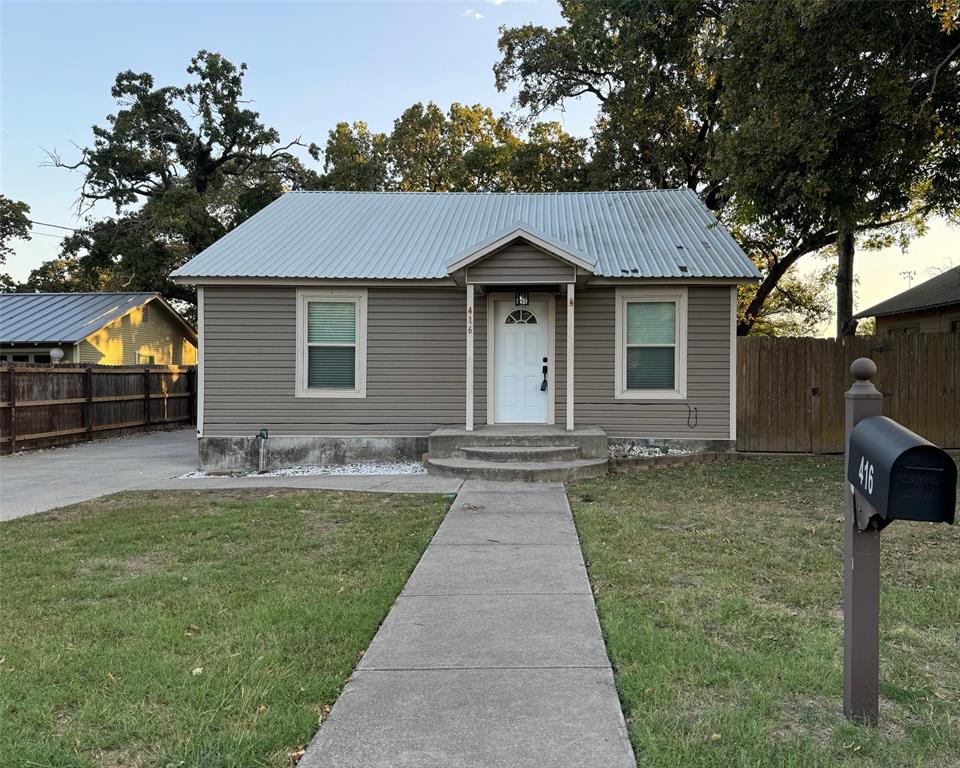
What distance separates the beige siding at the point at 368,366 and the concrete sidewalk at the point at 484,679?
599 cm

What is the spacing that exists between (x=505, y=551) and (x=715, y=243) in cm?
831

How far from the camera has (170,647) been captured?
349 cm

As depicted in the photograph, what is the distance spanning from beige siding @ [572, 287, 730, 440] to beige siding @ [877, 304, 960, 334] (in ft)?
38.6

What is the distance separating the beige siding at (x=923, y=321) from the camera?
730 inches

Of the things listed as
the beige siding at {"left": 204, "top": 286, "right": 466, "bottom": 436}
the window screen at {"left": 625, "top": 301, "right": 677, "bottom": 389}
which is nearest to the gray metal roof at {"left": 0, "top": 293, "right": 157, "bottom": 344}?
the beige siding at {"left": 204, "top": 286, "right": 466, "bottom": 436}

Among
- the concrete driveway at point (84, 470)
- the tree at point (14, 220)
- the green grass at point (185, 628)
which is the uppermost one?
the tree at point (14, 220)

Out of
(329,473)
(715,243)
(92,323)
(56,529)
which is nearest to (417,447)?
(329,473)

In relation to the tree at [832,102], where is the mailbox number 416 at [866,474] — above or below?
below

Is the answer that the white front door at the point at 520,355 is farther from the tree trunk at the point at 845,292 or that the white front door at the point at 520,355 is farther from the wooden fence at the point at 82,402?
the tree trunk at the point at 845,292

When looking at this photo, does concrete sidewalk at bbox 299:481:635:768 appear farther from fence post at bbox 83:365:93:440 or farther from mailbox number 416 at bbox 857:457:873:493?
fence post at bbox 83:365:93:440

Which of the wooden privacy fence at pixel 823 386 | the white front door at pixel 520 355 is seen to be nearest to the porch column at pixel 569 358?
the white front door at pixel 520 355

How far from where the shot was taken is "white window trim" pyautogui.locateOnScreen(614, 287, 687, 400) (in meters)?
10.8

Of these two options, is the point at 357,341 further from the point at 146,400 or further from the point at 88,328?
the point at 88,328

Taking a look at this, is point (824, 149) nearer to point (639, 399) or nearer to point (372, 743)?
point (639, 399)
